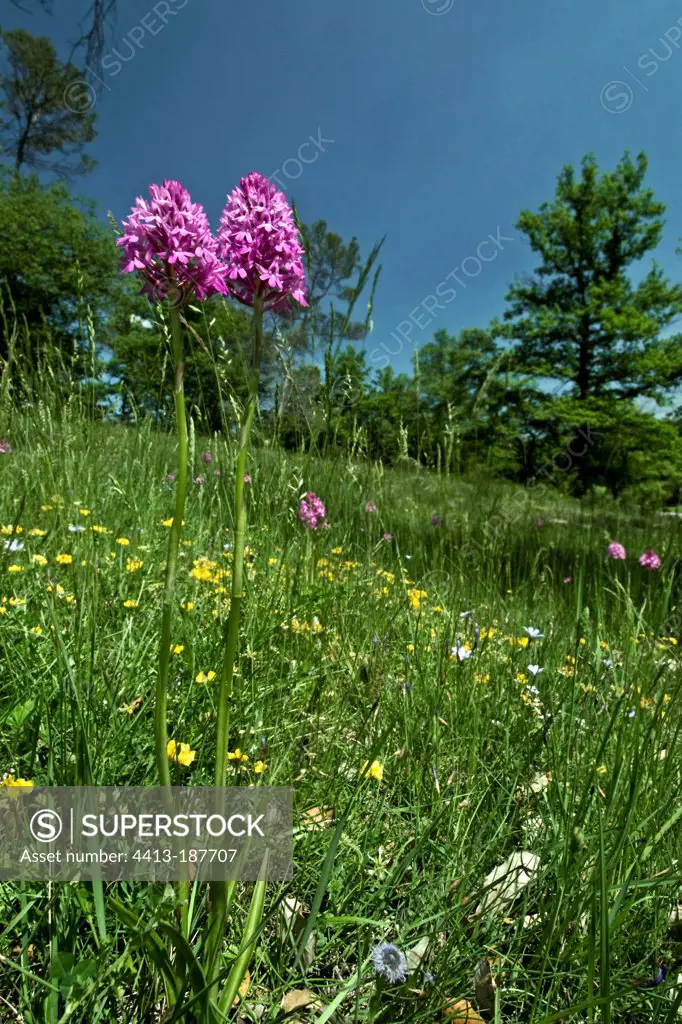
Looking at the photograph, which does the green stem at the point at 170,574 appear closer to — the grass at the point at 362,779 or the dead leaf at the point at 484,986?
the grass at the point at 362,779

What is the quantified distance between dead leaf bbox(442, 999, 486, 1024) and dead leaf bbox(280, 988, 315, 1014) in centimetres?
24

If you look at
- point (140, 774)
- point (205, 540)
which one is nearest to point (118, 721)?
point (140, 774)

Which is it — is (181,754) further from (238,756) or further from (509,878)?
(509,878)

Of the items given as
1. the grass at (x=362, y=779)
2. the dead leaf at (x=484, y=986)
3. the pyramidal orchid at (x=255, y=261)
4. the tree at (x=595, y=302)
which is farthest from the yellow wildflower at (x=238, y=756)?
the tree at (x=595, y=302)

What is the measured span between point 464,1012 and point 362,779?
0.43 metres

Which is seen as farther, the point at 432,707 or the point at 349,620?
the point at 349,620

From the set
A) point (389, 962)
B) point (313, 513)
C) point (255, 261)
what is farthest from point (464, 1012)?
point (313, 513)

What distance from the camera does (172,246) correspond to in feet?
2.77

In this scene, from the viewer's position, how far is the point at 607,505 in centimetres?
1387

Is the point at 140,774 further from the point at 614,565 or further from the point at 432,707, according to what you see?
the point at 614,565

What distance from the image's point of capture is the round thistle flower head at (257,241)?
88 cm

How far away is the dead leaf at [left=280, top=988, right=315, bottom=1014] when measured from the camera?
3.08ft

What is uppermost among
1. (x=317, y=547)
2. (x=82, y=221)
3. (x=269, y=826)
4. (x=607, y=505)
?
(x=82, y=221)

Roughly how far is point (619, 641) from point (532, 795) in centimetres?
174
